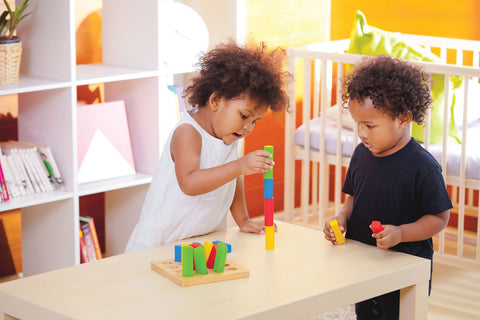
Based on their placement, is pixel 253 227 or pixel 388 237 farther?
pixel 253 227

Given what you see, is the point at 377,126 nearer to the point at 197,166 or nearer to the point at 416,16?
the point at 197,166

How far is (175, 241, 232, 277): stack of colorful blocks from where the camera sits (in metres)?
1.32

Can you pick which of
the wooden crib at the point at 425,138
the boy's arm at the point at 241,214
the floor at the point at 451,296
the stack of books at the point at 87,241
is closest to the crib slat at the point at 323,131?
the wooden crib at the point at 425,138

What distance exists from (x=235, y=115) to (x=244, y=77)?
84 millimetres

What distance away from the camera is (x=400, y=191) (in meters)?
1.61

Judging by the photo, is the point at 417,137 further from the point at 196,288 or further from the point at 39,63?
the point at 196,288

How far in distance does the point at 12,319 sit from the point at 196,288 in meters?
0.33

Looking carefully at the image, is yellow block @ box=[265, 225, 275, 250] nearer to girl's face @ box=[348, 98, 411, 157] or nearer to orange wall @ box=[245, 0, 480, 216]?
girl's face @ box=[348, 98, 411, 157]

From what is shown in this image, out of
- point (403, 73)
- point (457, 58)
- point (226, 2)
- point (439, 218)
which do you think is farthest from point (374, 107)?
point (457, 58)

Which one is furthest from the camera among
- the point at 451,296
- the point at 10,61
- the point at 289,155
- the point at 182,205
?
the point at 289,155

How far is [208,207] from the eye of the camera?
1.70 m

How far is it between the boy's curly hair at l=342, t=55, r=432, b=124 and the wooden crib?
827mm

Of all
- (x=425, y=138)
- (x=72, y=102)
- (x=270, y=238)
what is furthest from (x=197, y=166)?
(x=425, y=138)

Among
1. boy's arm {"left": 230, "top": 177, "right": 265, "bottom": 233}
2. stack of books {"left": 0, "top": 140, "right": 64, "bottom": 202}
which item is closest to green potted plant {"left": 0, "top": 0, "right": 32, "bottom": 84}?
stack of books {"left": 0, "top": 140, "right": 64, "bottom": 202}
